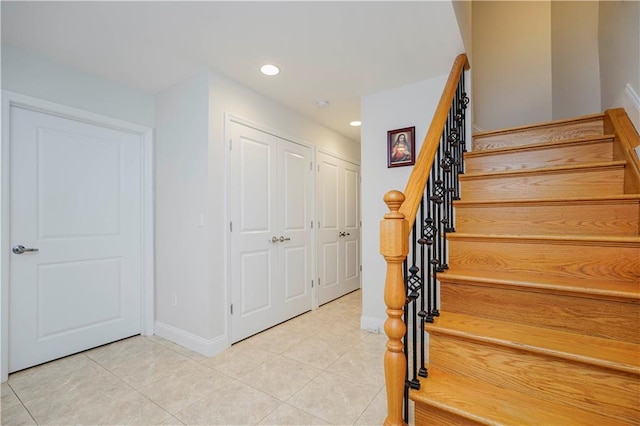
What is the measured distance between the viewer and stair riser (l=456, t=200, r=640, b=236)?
4.83ft

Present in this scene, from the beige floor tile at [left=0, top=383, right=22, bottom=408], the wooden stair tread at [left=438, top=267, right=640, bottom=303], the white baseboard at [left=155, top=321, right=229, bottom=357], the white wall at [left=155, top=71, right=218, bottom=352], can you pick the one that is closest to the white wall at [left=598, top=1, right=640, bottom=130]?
the wooden stair tread at [left=438, top=267, right=640, bottom=303]

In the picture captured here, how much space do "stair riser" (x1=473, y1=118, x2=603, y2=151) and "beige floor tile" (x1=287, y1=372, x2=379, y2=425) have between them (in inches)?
83.8

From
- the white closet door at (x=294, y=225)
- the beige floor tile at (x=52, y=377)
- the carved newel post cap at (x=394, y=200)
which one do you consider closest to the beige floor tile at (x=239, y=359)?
the white closet door at (x=294, y=225)

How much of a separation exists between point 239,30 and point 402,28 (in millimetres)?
1055

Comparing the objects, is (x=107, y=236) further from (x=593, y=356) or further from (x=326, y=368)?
(x=593, y=356)

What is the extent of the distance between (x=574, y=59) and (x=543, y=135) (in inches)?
52.0

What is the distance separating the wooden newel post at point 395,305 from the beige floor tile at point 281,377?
2.73 ft

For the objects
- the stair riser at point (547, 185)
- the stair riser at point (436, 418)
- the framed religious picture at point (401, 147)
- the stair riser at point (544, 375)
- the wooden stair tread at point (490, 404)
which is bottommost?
the stair riser at point (436, 418)

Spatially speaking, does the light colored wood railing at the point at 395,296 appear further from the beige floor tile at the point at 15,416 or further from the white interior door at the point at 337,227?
the white interior door at the point at 337,227

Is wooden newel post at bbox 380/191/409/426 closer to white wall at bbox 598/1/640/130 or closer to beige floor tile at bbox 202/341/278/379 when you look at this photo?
beige floor tile at bbox 202/341/278/379

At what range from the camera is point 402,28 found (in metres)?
1.92

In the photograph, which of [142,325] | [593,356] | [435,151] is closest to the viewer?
[593,356]

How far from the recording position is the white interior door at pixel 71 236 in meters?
2.15

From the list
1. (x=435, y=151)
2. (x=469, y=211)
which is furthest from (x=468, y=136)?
(x=435, y=151)
